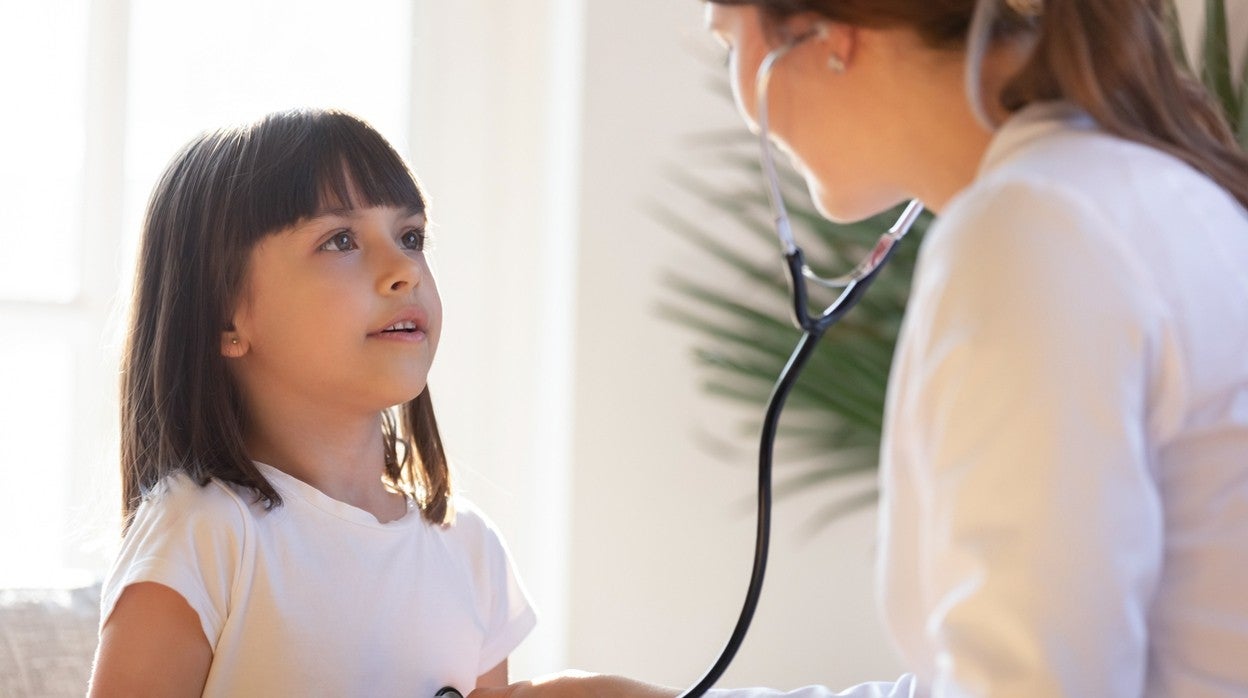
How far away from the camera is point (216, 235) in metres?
1.36

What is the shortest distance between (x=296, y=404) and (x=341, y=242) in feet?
0.58

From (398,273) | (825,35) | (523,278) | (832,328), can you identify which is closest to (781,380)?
(825,35)

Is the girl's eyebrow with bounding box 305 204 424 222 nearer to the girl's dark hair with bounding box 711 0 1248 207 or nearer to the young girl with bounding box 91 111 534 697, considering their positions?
the young girl with bounding box 91 111 534 697

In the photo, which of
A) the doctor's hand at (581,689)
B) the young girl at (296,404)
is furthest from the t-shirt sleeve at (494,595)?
the doctor's hand at (581,689)

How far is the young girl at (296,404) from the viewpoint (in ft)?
4.08

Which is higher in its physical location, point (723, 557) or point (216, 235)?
point (216, 235)

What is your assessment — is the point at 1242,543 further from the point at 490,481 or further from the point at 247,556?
the point at 490,481

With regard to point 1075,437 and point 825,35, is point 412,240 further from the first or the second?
point 1075,437

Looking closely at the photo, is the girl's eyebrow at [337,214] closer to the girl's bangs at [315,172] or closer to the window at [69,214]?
the girl's bangs at [315,172]

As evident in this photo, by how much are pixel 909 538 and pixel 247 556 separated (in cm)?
73

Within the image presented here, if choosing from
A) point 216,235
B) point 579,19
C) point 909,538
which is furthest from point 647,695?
point 579,19

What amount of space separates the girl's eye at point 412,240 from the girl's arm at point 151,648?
464mm

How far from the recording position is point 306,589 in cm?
126

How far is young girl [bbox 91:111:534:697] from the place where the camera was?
124 centimetres
